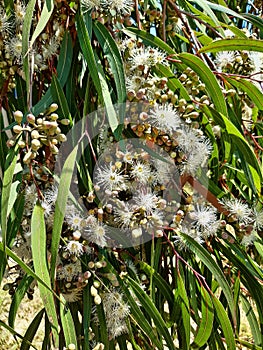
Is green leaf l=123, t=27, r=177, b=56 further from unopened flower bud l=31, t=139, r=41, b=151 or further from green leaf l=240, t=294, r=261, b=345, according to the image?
green leaf l=240, t=294, r=261, b=345

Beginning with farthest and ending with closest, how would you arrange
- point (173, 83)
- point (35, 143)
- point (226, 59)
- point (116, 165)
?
point (226, 59), point (173, 83), point (116, 165), point (35, 143)

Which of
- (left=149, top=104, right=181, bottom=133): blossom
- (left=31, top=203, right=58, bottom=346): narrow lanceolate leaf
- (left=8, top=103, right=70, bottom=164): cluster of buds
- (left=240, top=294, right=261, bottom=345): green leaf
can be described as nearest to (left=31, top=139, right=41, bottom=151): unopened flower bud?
(left=8, top=103, right=70, bottom=164): cluster of buds

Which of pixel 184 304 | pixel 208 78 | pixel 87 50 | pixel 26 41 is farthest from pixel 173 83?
pixel 184 304

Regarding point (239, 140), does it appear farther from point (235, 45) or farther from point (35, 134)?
point (35, 134)

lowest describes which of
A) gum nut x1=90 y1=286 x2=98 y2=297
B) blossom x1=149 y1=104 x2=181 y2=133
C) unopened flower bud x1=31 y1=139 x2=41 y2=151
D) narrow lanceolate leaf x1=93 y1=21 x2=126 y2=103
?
gum nut x1=90 y1=286 x2=98 y2=297

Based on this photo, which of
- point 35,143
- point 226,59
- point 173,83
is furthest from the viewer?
point 226,59

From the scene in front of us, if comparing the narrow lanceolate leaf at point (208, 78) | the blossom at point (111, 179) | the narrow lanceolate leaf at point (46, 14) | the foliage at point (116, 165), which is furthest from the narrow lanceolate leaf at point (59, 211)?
the narrow lanceolate leaf at point (208, 78)
